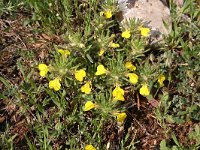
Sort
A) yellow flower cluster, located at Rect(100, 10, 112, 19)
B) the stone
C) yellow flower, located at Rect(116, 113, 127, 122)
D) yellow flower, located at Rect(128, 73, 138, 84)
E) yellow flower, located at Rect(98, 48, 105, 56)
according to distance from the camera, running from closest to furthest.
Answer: yellow flower, located at Rect(116, 113, 127, 122), yellow flower, located at Rect(128, 73, 138, 84), yellow flower, located at Rect(98, 48, 105, 56), yellow flower cluster, located at Rect(100, 10, 112, 19), the stone

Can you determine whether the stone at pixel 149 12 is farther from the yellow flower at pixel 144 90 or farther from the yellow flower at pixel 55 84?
the yellow flower at pixel 55 84

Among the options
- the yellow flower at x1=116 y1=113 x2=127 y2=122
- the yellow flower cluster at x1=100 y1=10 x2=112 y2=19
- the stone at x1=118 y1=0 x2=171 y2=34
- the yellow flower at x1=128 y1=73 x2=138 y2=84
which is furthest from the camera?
the stone at x1=118 y1=0 x2=171 y2=34

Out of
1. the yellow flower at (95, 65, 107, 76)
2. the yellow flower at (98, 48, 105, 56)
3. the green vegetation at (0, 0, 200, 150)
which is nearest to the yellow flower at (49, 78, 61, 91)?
the green vegetation at (0, 0, 200, 150)

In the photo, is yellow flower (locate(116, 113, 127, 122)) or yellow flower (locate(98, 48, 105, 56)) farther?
yellow flower (locate(98, 48, 105, 56))


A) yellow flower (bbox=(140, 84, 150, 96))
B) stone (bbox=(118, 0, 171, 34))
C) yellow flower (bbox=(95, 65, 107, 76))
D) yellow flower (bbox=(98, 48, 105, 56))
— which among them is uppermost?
stone (bbox=(118, 0, 171, 34))

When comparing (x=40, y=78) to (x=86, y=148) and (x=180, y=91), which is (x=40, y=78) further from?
(x=180, y=91)

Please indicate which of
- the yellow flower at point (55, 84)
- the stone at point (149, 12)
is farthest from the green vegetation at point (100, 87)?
the stone at point (149, 12)

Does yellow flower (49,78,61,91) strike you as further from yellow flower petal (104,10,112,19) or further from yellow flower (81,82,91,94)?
yellow flower petal (104,10,112,19)

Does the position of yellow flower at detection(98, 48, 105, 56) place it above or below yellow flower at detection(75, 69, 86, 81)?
above

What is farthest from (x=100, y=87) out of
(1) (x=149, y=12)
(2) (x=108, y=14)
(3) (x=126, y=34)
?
(1) (x=149, y=12)
